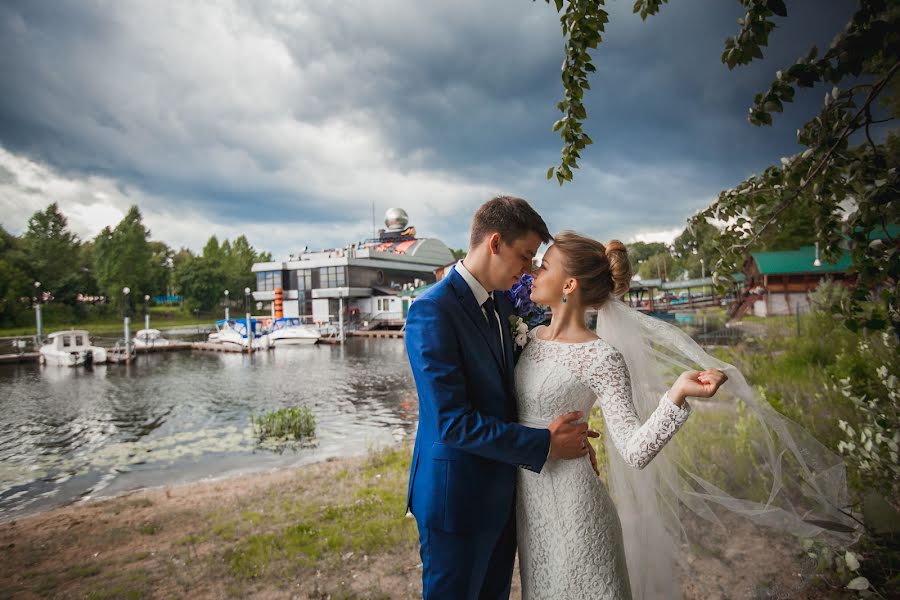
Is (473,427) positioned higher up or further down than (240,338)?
higher up

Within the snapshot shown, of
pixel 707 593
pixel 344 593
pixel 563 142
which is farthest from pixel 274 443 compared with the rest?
pixel 563 142

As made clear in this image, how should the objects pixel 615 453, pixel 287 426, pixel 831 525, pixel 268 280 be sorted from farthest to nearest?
1. pixel 268 280
2. pixel 287 426
3. pixel 615 453
4. pixel 831 525

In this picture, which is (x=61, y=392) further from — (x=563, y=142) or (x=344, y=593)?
(x=563, y=142)

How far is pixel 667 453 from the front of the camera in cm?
250

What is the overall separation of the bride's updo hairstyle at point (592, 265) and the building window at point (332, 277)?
43.8 meters

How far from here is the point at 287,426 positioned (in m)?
11.3

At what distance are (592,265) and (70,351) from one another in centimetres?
3079

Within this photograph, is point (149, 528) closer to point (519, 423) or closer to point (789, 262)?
point (519, 423)

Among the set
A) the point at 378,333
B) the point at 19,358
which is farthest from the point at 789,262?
the point at 19,358

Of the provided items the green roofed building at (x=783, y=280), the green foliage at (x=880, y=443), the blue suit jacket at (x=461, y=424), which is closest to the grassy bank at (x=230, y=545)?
the blue suit jacket at (x=461, y=424)

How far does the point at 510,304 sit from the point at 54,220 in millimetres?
57204

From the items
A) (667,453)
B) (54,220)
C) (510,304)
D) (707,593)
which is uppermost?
(54,220)

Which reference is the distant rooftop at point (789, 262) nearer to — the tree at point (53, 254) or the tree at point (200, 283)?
the tree at point (53, 254)

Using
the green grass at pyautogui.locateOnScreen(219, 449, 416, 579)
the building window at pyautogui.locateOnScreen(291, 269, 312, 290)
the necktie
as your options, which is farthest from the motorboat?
the necktie
